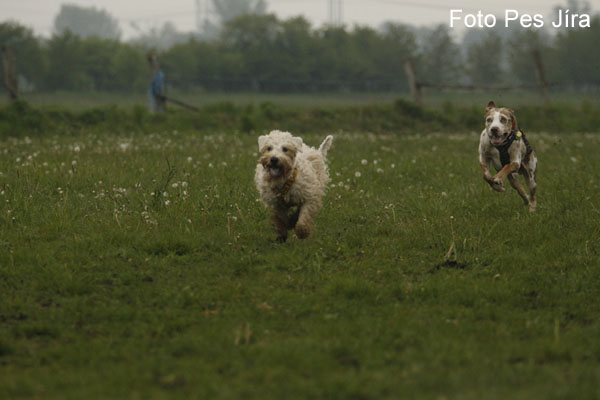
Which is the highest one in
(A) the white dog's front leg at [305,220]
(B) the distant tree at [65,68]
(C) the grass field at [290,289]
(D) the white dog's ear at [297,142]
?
(B) the distant tree at [65,68]

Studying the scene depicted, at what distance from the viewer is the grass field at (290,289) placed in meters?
4.07

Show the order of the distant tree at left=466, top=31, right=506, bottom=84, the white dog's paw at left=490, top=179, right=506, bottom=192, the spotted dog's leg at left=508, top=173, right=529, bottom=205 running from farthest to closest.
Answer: the distant tree at left=466, top=31, right=506, bottom=84
the spotted dog's leg at left=508, top=173, right=529, bottom=205
the white dog's paw at left=490, top=179, right=506, bottom=192

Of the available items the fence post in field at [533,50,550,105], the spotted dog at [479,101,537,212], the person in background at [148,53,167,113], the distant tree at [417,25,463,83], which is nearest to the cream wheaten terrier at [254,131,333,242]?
the spotted dog at [479,101,537,212]

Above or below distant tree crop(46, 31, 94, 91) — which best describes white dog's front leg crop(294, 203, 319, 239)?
below

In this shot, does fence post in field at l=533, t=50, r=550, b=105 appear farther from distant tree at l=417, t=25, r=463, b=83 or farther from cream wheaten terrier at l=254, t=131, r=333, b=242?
distant tree at l=417, t=25, r=463, b=83

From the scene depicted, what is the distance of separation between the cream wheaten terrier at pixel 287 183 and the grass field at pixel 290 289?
0.99ft

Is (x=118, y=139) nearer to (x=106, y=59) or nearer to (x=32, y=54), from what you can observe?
(x=32, y=54)

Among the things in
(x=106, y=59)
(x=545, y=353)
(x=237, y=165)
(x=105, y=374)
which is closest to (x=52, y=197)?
(x=237, y=165)

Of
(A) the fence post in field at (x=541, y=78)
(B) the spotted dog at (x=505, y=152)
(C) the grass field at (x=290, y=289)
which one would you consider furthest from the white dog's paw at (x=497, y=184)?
(A) the fence post in field at (x=541, y=78)

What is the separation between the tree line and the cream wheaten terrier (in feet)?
94.9

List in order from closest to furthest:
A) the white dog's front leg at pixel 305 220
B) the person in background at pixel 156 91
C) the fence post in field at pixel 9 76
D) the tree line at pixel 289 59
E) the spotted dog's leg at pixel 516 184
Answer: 1. the white dog's front leg at pixel 305 220
2. the spotted dog's leg at pixel 516 184
3. the fence post in field at pixel 9 76
4. the person in background at pixel 156 91
5. the tree line at pixel 289 59

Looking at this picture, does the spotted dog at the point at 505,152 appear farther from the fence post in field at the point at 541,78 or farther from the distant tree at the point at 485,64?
the distant tree at the point at 485,64

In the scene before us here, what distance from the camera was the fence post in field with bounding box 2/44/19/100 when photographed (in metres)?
19.3

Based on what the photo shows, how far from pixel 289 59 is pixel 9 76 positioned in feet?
114
